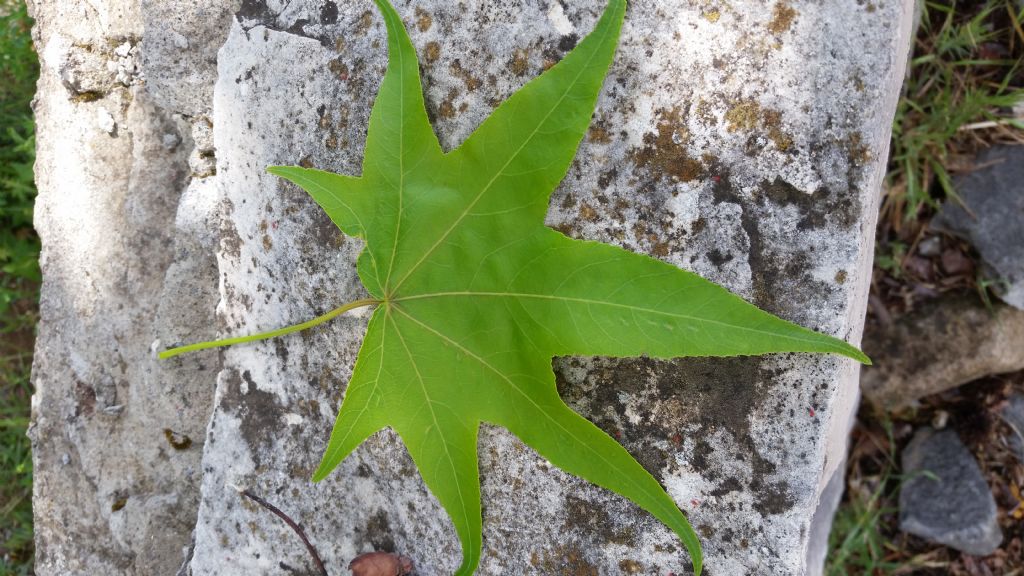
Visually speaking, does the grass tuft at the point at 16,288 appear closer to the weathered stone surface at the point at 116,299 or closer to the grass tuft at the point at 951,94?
the weathered stone surface at the point at 116,299

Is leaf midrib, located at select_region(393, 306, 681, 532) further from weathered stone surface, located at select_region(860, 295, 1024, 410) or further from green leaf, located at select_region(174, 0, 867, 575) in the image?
weathered stone surface, located at select_region(860, 295, 1024, 410)

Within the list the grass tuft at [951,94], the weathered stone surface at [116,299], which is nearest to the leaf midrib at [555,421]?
the weathered stone surface at [116,299]

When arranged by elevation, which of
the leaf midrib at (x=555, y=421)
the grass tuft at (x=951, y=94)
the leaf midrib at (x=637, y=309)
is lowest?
the leaf midrib at (x=555, y=421)

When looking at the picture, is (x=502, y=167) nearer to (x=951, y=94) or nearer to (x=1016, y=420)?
(x=951, y=94)

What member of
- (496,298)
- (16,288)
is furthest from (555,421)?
(16,288)

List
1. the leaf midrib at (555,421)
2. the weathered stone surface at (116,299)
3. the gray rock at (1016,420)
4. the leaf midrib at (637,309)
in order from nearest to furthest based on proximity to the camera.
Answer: the leaf midrib at (637,309)
the leaf midrib at (555,421)
the weathered stone surface at (116,299)
the gray rock at (1016,420)

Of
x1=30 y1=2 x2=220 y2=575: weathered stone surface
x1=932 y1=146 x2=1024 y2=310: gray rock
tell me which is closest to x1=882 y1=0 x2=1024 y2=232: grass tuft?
x1=932 y1=146 x2=1024 y2=310: gray rock
